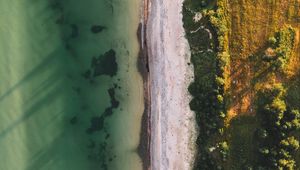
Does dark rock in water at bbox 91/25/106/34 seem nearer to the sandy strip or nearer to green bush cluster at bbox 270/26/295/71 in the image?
the sandy strip

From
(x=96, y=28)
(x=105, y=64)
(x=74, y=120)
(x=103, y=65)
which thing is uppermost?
(x=96, y=28)

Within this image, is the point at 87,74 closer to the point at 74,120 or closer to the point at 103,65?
the point at 103,65

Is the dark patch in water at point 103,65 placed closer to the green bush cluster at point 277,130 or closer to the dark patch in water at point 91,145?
the dark patch in water at point 91,145

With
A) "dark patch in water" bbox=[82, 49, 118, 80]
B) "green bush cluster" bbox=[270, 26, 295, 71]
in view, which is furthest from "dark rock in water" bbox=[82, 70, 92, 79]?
"green bush cluster" bbox=[270, 26, 295, 71]

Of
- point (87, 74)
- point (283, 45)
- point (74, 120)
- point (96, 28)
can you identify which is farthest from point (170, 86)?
point (283, 45)

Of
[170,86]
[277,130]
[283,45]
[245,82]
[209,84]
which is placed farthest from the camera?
[170,86]

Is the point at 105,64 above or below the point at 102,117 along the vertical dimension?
above

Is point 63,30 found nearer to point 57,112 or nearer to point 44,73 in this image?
point 44,73
